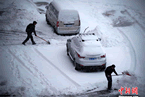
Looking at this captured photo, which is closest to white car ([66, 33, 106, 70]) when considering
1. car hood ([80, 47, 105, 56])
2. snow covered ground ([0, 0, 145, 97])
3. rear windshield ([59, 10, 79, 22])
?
car hood ([80, 47, 105, 56])

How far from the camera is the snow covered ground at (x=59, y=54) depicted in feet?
27.2

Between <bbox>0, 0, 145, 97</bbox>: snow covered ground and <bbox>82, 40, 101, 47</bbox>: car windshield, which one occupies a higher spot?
<bbox>82, 40, 101, 47</bbox>: car windshield

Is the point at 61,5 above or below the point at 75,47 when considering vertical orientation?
above

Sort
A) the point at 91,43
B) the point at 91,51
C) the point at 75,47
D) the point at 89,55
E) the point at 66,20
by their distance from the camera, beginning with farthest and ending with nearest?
the point at 66,20 → the point at 75,47 → the point at 91,43 → the point at 91,51 → the point at 89,55

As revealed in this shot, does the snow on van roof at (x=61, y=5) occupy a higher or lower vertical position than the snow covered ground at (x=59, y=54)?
higher

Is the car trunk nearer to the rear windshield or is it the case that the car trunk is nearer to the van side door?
the rear windshield

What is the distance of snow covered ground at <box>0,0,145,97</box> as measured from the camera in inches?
326

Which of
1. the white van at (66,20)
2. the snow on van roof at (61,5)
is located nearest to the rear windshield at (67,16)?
the white van at (66,20)

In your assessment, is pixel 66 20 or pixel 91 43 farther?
pixel 66 20

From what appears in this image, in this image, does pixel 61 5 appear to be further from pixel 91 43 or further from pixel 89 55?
pixel 89 55

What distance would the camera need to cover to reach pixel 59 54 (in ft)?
37.8

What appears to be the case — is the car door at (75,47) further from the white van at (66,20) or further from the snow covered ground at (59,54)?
the white van at (66,20)

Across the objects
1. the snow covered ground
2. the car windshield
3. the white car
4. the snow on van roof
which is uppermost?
the snow on van roof

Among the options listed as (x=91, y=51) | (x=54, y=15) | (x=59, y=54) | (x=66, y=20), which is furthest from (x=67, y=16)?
(x=91, y=51)
